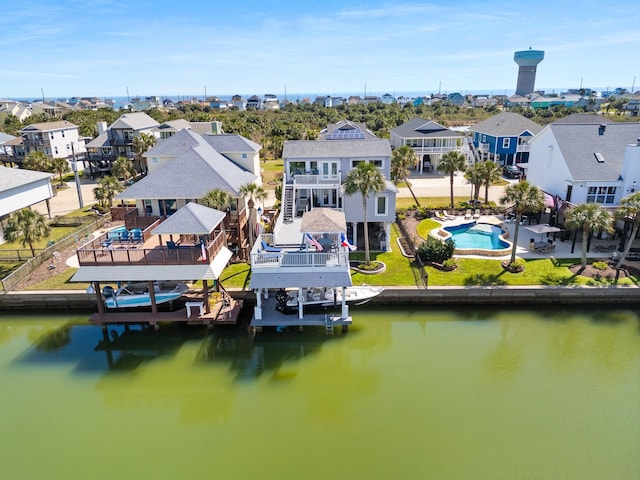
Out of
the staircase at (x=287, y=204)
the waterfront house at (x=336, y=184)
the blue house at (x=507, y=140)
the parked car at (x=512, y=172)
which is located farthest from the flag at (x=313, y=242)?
the blue house at (x=507, y=140)

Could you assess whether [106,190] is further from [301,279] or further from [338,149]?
[301,279]

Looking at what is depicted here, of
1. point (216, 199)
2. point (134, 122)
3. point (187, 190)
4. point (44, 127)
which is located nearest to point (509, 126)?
point (216, 199)

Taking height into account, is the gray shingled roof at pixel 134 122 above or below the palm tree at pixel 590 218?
above

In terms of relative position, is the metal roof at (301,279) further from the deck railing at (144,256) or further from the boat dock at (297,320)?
the deck railing at (144,256)

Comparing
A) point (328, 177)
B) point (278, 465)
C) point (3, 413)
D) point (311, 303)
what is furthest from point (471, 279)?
point (3, 413)

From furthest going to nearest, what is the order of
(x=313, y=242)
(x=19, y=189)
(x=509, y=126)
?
(x=509, y=126) < (x=19, y=189) < (x=313, y=242)

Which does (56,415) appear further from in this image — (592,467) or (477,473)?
(592,467)

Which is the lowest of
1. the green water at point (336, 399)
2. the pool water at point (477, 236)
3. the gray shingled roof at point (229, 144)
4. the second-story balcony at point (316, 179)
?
the green water at point (336, 399)
